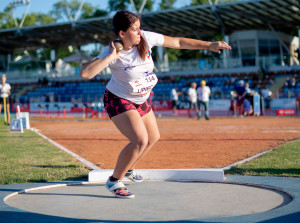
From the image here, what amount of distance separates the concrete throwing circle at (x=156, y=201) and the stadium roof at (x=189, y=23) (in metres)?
32.6

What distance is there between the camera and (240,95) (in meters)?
24.9

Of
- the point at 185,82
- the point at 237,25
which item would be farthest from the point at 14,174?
the point at 237,25

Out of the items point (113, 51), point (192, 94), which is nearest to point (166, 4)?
point (192, 94)

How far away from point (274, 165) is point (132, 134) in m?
3.16

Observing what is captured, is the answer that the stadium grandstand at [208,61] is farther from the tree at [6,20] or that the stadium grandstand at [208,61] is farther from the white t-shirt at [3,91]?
the tree at [6,20]

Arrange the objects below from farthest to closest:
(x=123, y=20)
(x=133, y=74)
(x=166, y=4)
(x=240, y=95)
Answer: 1. (x=166, y=4)
2. (x=240, y=95)
3. (x=133, y=74)
4. (x=123, y=20)

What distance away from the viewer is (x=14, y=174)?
6664mm

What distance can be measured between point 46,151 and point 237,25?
122 ft

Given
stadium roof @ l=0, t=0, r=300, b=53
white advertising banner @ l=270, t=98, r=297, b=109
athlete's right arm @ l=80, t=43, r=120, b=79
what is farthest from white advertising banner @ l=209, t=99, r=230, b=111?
athlete's right arm @ l=80, t=43, r=120, b=79

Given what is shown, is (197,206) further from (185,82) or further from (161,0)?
(161,0)

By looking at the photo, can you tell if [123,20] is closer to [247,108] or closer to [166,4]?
[247,108]

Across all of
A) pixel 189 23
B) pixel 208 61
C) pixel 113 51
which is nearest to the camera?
pixel 113 51

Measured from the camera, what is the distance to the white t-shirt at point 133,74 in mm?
4676

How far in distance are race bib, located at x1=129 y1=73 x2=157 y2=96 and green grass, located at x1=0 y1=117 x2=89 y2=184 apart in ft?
6.85
